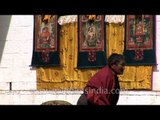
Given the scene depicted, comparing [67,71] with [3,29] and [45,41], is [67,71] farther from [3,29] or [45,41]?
[3,29]

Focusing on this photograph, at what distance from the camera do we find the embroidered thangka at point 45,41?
27.7 ft

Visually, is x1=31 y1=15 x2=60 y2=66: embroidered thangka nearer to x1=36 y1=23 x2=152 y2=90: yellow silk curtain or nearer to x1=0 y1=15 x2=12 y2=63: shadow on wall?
x1=36 y1=23 x2=152 y2=90: yellow silk curtain

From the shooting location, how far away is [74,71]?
835 centimetres

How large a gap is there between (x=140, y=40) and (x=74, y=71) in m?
1.25

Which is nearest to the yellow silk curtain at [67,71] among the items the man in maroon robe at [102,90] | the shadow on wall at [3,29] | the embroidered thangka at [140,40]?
the embroidered thangka at [140,40]

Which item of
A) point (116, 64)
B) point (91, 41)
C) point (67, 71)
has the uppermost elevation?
point (91, 41)

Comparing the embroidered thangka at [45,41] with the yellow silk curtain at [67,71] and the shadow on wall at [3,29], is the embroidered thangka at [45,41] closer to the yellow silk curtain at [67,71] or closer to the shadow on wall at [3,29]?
the yellow silk curtain at [67,71]

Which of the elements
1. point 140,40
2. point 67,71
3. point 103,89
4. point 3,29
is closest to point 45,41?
point 67,71

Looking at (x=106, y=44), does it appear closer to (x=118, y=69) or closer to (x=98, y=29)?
(x=98, y=29)

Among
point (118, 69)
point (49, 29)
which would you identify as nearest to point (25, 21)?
point (49, 29)

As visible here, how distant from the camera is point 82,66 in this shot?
27.2 ft

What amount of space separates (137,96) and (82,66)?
1068 mm

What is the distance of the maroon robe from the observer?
344cm
